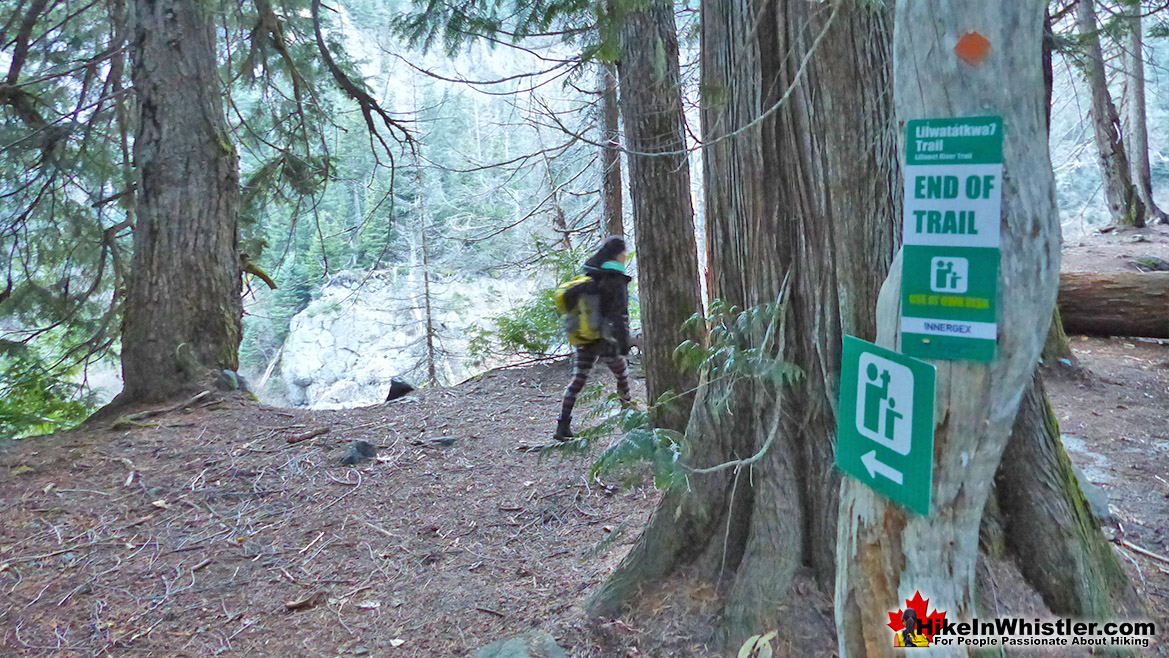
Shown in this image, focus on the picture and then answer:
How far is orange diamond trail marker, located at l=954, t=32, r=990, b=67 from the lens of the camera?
4.56 ft

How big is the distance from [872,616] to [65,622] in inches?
151

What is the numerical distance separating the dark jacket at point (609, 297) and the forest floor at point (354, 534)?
1.09 metres

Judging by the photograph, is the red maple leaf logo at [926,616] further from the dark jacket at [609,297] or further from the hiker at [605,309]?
the dark jacket at [609,297]

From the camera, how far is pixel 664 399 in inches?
140

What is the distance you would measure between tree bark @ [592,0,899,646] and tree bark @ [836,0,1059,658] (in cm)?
93

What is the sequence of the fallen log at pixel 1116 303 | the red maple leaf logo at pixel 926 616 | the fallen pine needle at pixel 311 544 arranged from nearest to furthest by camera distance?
the red maple leaf logo at pixel 926 616, the fallen pine needle at pixel 311 544, the fallen log at pixel 1116 303

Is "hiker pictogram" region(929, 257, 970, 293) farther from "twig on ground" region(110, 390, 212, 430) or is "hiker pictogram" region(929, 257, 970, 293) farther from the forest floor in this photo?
"twig on ground" region(110, 390, 212, 430)

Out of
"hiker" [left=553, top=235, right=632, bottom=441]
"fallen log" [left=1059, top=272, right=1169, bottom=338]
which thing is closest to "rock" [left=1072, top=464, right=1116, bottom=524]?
"hiker" [left=553, top=235, right=632, bottom=441]

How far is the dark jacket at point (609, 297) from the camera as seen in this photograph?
623 cm

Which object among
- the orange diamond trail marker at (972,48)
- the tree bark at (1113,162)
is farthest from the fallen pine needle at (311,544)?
the tree bark at (1113,162)

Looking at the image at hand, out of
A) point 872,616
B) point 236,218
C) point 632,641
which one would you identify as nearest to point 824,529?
point 632,641

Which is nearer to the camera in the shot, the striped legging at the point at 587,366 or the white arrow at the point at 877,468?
the white arrow at the point at 877,468

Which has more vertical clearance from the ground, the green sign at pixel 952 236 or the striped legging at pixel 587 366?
the green sign at pixel 952 236

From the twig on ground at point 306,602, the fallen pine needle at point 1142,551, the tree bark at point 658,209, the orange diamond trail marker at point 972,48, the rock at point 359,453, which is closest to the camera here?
the orange diamond trail marker at point 972,48
